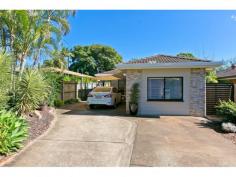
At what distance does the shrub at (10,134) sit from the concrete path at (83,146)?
359mm

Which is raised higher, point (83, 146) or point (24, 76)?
point (24, 76)

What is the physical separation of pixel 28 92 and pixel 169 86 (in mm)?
7366

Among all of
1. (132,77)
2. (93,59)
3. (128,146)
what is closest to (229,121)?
(132,77)

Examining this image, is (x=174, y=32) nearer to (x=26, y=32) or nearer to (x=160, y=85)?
(x=160, y=85)

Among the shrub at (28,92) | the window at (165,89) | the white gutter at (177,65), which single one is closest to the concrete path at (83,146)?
the shrub at (28,92)

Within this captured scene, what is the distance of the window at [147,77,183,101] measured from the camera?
490 inches

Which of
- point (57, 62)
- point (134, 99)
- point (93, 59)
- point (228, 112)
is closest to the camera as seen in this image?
point (228, 112)

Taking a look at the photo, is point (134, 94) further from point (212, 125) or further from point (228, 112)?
point (228, 112)

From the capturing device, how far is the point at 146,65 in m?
12.1

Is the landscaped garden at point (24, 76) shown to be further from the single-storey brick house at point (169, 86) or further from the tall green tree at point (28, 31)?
the single-storey brick house at point (169, 86)

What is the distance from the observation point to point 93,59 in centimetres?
4491
